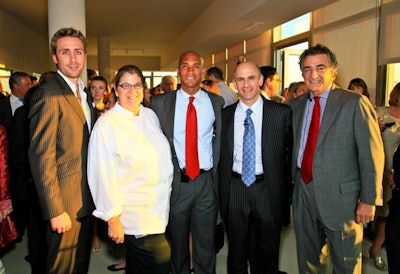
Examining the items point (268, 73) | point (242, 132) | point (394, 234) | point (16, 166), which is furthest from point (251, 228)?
point (268, 73)

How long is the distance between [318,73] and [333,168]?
0.64m

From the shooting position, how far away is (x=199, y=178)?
2.60m

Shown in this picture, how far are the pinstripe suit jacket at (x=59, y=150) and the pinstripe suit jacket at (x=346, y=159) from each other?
1453 mm

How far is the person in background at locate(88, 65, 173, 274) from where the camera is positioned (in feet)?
6.31

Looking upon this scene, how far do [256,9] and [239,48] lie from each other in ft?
14.7

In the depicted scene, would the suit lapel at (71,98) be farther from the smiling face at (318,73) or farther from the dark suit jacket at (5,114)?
the dark suit jacket at (5,114)

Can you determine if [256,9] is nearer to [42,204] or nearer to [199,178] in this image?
[199,178]

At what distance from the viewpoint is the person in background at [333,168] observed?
213 centimetres

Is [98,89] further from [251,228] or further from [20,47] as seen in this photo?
[20,47]

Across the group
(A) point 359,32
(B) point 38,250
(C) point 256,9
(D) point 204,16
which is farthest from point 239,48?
(B) point 38,250

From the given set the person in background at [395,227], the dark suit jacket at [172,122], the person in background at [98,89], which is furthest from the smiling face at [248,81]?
the person in background at [98,89]

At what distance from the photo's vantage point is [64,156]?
1937 mm

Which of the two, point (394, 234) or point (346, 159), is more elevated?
point (346, 159)

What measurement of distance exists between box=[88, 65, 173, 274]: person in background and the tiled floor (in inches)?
55.3
